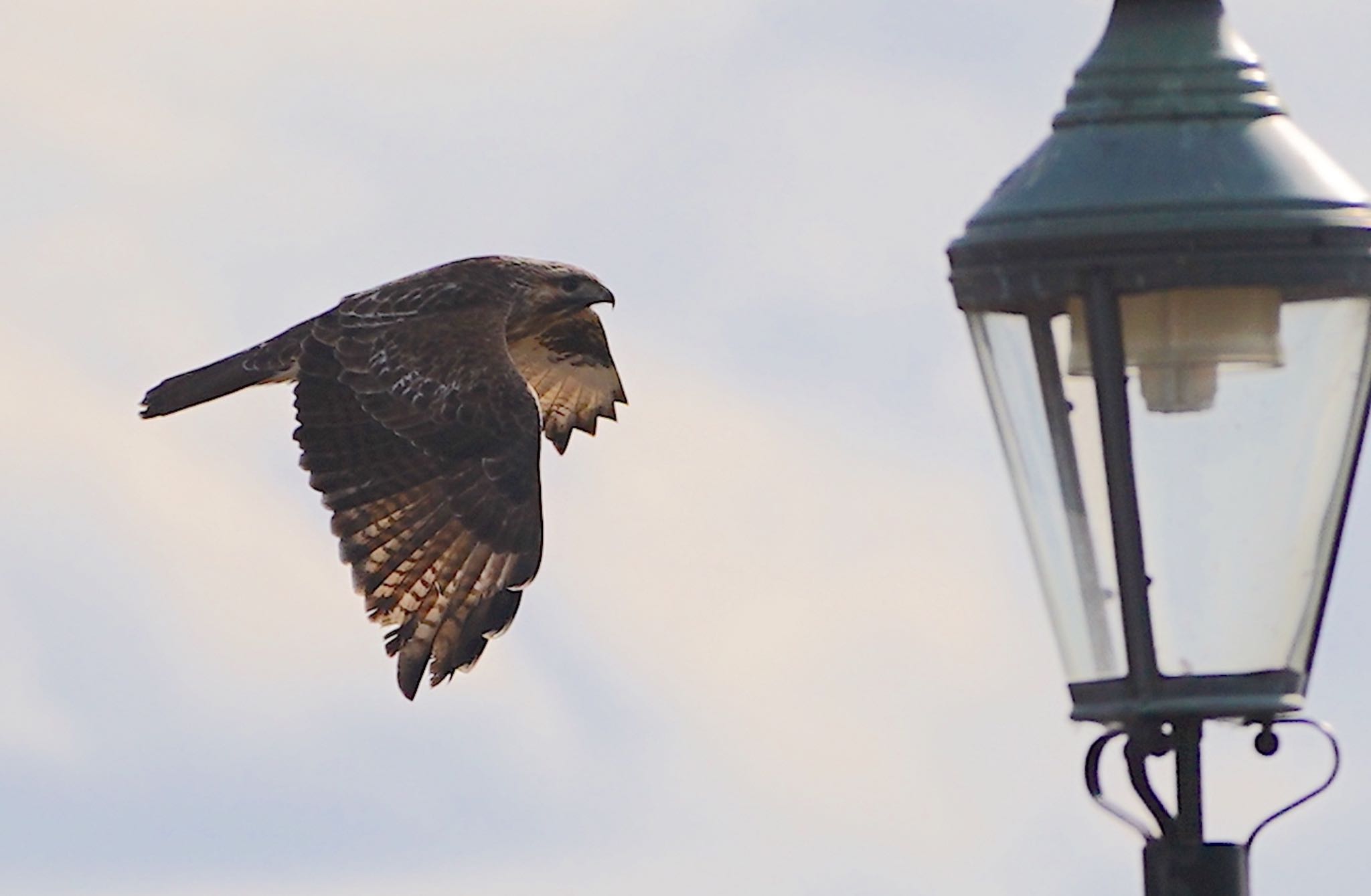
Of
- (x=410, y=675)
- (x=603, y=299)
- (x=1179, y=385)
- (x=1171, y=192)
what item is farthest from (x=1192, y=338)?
(x=603, y=299)

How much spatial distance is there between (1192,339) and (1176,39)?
21.3 inches

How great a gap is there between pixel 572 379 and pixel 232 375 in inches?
61.4

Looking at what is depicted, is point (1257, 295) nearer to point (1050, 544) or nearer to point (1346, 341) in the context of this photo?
point (1346, 341)

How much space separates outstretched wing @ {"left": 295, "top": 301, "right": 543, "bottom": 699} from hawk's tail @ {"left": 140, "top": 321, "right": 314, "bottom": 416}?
0.36 ft

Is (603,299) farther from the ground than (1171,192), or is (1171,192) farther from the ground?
(1171,192)

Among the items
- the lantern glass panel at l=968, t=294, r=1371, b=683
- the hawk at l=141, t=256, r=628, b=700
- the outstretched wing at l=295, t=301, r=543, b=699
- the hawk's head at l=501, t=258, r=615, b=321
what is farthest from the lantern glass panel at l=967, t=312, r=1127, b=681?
the hawk's head at l=501, t=258, r=615, b=321

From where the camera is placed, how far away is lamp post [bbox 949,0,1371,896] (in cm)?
425

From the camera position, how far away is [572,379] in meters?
13.0

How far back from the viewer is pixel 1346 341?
4.29 m

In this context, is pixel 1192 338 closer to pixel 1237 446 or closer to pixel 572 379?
pixel 1237 446

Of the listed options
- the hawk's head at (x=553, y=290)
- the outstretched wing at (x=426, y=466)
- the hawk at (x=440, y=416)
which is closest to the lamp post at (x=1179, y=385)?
the hawk at (x=440, y=416)

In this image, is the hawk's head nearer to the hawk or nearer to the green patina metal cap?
the hawk

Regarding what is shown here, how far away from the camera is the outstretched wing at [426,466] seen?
11180 mm

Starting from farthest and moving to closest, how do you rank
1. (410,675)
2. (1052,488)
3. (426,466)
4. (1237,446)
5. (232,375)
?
(232,375), (426,466), (410,675), (1052,488), (1237,446)
